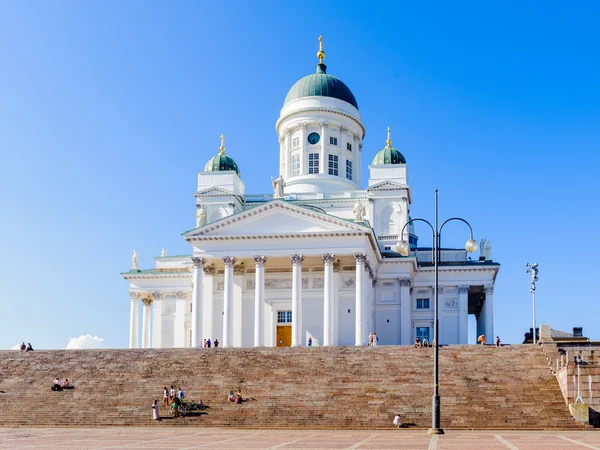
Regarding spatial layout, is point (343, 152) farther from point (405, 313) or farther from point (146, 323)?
point (146, 323)

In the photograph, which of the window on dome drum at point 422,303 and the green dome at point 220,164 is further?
the green dome at point 220,164

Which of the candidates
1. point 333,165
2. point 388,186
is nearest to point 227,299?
point 388,186

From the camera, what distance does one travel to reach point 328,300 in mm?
57188

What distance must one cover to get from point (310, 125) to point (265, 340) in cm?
2096

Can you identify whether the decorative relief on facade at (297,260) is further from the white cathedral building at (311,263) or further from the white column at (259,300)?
the white column at (259,300)

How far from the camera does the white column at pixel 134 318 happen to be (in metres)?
69.4

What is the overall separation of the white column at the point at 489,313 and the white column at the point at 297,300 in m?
16.3

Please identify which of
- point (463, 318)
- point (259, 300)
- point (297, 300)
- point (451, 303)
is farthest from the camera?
point (451, 303)

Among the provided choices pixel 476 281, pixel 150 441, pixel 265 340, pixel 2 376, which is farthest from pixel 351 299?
pixel 150 441

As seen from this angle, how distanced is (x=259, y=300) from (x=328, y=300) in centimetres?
475

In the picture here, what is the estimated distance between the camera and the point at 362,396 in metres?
40.1

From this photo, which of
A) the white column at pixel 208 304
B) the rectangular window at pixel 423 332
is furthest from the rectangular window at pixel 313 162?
the rectangular window at pixel 423 332

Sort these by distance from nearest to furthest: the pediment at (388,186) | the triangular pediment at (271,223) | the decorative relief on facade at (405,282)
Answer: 1. the triangular pediment at (271,223)
2. the decorative relief on facade at (405,282)
3. the pediment at (388,186)

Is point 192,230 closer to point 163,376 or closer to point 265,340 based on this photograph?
point 265,340
